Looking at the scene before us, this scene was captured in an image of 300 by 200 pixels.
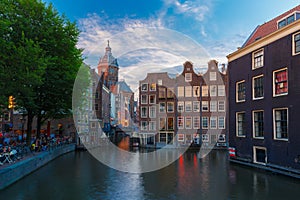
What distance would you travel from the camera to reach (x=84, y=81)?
32531mm

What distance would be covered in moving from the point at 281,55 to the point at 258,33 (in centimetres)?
693

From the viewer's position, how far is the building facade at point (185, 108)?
48844mm

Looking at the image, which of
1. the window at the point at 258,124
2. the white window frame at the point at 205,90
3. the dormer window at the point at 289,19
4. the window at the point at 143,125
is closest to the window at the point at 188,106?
the white window frame at the point at 205,90

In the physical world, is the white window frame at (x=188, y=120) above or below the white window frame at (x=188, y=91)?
below

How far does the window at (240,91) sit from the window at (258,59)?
230cm

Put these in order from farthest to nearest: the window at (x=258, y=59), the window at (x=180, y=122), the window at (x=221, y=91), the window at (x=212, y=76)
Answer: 1. the window at (x=180, y=122)
2. the window at (x=212, y=76)
3. the window at (x=221, y=91)
4. the window at (x=258, y=59)

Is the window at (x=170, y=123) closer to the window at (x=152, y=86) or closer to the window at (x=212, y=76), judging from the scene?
the window at (x=152, y=86)

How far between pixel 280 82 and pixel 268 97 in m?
1.71

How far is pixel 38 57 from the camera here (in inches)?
952

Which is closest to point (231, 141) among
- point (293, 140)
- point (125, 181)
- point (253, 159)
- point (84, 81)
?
point (253, 159)

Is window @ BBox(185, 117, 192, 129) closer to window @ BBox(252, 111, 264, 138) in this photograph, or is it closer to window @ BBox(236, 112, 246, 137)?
window @ BBox(236, 112, 246, 137)

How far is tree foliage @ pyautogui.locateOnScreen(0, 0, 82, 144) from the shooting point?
67.9ft

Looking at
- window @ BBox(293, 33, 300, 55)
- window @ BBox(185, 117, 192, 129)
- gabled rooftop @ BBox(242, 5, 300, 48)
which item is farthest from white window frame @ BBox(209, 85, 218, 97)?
window @ BBox(293, 33, 300, 55)

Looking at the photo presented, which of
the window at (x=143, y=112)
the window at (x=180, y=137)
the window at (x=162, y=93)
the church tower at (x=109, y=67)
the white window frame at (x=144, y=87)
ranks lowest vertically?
the window at (x=180, y=137)
